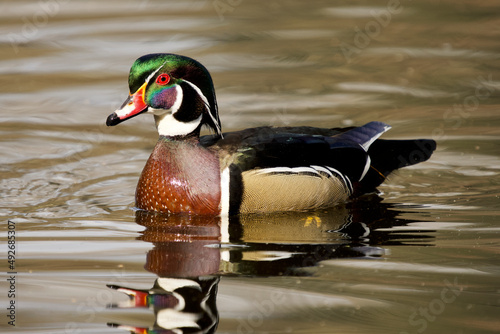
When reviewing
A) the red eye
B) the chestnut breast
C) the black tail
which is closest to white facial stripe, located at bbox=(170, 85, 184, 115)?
the red eye

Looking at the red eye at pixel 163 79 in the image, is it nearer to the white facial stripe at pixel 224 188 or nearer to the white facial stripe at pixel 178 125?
the white facial stripe at pixel 178 125

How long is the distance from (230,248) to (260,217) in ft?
2.66

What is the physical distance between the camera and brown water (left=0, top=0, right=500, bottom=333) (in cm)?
505

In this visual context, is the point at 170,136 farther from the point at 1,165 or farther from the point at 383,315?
the point at 383,315

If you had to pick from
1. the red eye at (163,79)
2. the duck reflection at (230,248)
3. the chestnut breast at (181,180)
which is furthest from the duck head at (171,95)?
the duck reflection at (230,248)

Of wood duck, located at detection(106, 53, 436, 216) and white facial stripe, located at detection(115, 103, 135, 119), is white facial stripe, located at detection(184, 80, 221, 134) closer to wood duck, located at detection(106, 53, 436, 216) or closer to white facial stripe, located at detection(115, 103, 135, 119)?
wood duck, located at detection(106, 53, 436, 216)

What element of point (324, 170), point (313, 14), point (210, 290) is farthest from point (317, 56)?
point (210, 290)

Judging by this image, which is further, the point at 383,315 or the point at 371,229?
the point at 371,229

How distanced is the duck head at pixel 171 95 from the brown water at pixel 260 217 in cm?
78

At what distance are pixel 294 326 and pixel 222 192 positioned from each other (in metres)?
2.07

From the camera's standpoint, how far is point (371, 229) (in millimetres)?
6465

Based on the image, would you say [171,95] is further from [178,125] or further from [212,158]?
[212,158]

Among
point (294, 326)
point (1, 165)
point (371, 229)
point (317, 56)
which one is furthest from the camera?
point (317, 56)

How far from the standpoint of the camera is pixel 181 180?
268 inches
